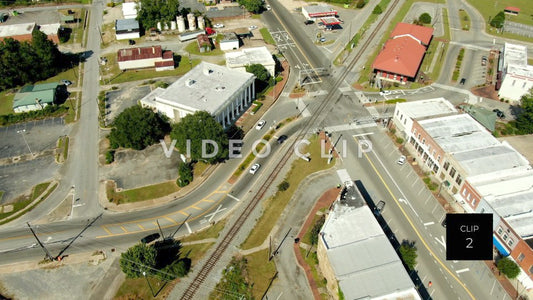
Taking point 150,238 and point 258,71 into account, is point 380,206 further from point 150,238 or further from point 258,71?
point 258,71

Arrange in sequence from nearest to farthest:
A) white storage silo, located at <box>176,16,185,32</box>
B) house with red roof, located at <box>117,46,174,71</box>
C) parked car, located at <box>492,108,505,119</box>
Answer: parked car, located at <box>492,108,505,119</box> < house with red roof, located at <box>117,46,174,71</box> < white storage silo, located at <box>176,16,185,32</box>

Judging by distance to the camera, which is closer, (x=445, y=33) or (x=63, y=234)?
(x=63, y=234)

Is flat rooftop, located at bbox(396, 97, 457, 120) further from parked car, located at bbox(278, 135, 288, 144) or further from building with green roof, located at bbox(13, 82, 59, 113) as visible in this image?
building with green roof, located at bbox(13, 82, 59, 113)

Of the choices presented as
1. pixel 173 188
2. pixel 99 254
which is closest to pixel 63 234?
pixel 99 254

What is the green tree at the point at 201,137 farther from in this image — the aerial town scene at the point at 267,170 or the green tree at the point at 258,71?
the green tree at the point at 258,71

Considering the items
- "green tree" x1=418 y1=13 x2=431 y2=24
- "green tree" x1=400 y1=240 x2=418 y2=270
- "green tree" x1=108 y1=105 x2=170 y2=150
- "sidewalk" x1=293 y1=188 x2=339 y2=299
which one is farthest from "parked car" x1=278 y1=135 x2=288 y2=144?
"green tree" x1=418 y1=13 x2=431 y2=24

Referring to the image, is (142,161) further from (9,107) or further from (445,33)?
(445,33)
